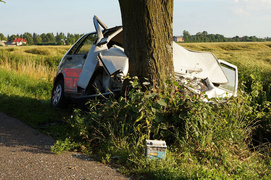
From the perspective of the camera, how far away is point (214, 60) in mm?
7754

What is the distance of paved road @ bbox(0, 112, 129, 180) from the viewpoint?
172 inches

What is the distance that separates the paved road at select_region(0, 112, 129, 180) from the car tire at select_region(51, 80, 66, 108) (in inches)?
98.2

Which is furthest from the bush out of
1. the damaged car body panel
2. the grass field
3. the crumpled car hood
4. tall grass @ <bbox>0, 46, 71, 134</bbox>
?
tall grass @ <bbox>0, 46, 71, 134</bbox>

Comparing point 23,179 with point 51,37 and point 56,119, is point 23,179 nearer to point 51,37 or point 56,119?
point 56,119

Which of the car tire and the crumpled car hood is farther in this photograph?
the car tire

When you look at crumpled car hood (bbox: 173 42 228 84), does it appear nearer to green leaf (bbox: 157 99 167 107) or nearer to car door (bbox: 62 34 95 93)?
green leaf (bbox: 157 99 167 107)

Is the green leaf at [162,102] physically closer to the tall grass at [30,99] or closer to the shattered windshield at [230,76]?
the tall grass at [30,99]

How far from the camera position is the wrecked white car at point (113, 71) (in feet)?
21.2

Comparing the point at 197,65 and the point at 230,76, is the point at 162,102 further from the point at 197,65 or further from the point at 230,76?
the point at 230,76

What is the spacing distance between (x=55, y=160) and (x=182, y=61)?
3597 mm

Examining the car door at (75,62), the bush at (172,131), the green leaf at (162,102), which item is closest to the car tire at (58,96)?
the car door at (75,62)

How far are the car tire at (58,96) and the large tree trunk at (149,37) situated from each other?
120 inches

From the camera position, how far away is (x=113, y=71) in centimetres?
627

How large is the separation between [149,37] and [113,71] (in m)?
0.94
